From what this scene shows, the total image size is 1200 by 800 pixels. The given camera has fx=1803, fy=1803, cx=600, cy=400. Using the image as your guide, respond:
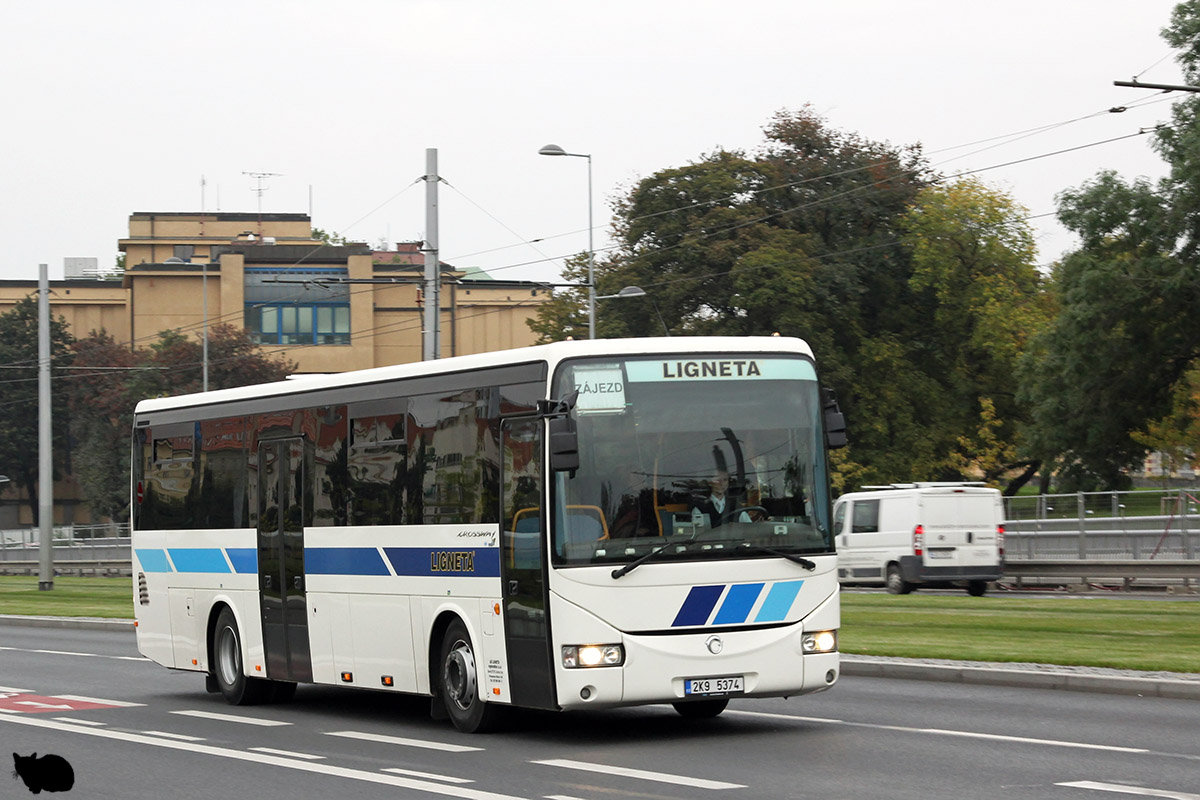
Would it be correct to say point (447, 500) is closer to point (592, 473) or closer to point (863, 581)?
point (592, 473)

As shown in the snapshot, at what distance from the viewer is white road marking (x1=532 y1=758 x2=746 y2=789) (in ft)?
32.9

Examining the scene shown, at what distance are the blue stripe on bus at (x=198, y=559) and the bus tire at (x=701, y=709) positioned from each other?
208 inches

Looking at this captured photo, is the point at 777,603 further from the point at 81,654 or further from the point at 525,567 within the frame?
the point at 81,654

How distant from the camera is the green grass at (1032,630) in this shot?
59.8 feet

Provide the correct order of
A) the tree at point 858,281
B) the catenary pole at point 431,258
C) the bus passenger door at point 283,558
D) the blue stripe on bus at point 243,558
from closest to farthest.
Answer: the bus passenger door at point 283,558 < the blue stripe on bus at point 243,558 < the catenary pole at point 431,258 < the tree at point 858,281

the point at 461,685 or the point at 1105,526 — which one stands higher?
the point at 1105,526

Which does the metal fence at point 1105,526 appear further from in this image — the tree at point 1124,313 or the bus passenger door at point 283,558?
the bus passenger door at point 283,558

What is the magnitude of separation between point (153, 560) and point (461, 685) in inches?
258

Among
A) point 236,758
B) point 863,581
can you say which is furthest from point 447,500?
point 863,581

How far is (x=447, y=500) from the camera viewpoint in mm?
13672

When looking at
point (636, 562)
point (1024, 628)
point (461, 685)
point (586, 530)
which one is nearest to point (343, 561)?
point (461, 685)

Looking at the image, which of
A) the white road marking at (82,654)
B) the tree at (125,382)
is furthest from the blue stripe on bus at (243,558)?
the tree at (125,382)

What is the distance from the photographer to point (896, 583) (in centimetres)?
3547

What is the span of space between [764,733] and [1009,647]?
7.66 metres
